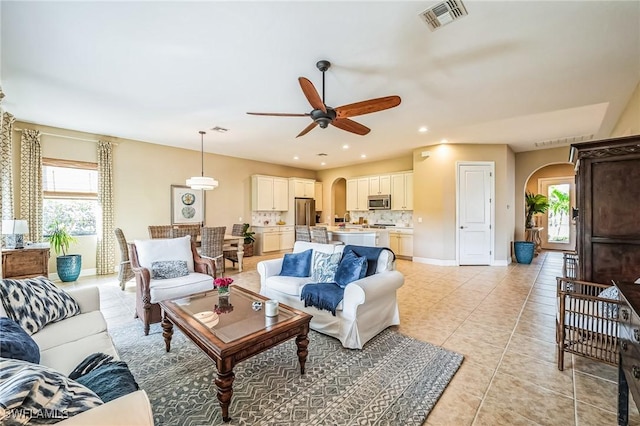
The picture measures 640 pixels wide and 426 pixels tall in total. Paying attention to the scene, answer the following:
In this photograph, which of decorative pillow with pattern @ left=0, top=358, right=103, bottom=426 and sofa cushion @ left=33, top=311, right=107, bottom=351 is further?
sofa cushion @ left=33, top=311, right=107, bottom=351

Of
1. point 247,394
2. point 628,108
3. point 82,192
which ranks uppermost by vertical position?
point 628,108

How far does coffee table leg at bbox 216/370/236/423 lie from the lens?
1661mm

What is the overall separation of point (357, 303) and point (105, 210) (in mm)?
5530

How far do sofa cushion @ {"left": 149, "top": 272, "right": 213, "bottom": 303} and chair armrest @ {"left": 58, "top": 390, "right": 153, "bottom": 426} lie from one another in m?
2.23

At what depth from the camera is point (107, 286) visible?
183 inches

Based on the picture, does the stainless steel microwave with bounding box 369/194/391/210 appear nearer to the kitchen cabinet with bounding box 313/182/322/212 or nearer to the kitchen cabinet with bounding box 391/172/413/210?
the kitchen cabinet with bounding box 391/172/413/210

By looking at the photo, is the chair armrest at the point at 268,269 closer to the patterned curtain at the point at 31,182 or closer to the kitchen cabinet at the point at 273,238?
the patterned curtain at the point at 31,182

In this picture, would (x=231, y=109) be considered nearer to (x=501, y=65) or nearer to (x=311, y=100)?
(x=311, y=100)

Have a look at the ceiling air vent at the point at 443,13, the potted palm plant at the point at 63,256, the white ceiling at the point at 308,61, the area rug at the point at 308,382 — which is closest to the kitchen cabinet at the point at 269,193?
the white ceiling at the point at 308,61

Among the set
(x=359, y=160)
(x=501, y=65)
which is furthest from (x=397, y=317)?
(x=359, y=160)

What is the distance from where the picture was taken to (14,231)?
364cm

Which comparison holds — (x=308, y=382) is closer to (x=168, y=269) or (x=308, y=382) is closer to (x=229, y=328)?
(x=229, y=328)

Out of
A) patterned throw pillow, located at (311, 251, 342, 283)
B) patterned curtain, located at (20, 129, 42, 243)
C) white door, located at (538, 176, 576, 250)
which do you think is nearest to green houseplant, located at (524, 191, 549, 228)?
white door, located at (538, 176, 576, 250)

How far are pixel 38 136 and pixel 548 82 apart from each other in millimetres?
7770
